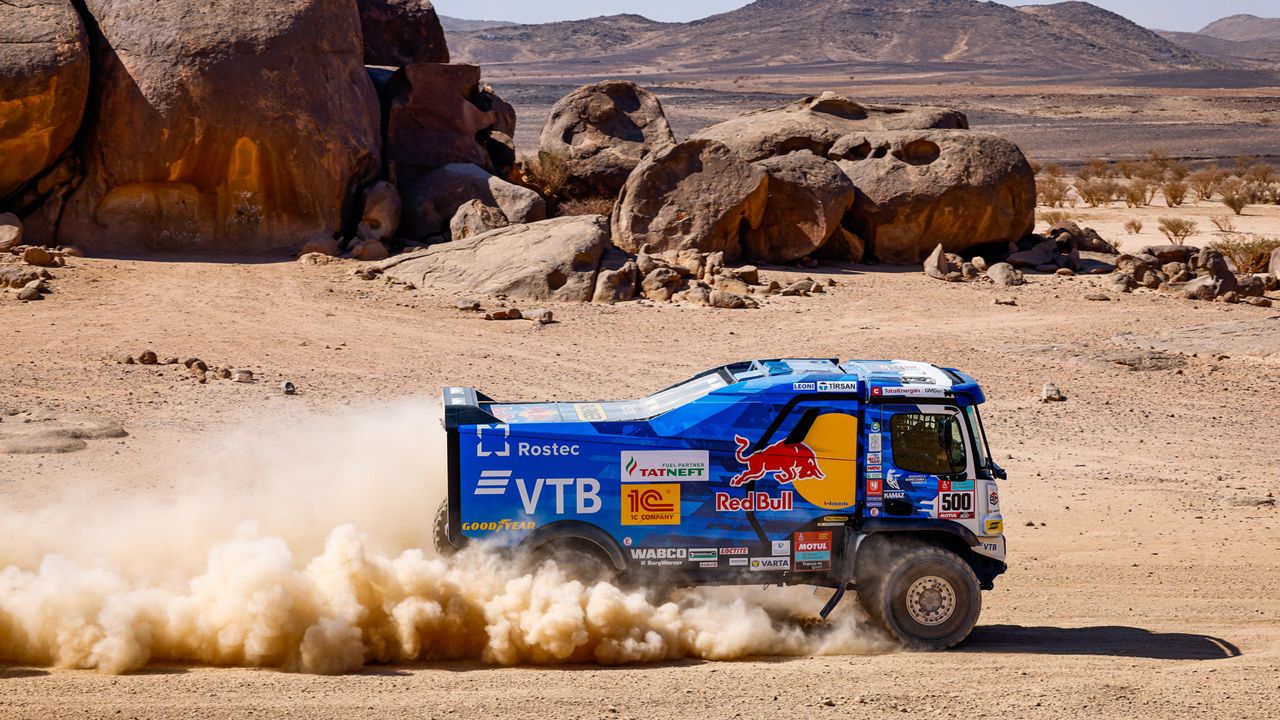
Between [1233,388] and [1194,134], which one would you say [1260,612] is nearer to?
[1233,388]

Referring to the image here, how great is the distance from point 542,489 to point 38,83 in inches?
635

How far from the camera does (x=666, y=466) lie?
7.91m

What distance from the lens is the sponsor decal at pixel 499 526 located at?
7805 millimetres

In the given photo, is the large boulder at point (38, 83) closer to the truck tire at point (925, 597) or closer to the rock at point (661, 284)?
the rock at point (661, 284)

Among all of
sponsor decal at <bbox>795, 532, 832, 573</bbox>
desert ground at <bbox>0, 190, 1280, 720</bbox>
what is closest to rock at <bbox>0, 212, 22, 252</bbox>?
desert ground at <bbox>0, 190, 1280, 720</bbox>

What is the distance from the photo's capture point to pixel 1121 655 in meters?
8.43

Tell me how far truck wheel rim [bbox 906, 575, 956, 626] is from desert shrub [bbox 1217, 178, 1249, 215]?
28.4m

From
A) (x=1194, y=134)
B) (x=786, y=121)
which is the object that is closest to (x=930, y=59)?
(x=1194, y=134)

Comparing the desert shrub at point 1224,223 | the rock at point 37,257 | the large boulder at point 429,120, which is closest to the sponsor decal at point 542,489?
the rock at point 37,257

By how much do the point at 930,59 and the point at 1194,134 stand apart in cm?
7813

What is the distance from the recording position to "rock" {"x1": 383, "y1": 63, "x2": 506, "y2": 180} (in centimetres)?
2497

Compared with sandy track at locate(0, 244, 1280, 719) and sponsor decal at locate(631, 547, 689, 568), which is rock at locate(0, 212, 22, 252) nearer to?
sandy track at locate(0, 244, 1280, 719)

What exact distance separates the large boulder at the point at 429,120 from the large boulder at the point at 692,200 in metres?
3.56

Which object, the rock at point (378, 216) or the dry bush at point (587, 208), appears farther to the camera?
the dry bush at point (587, 208)
